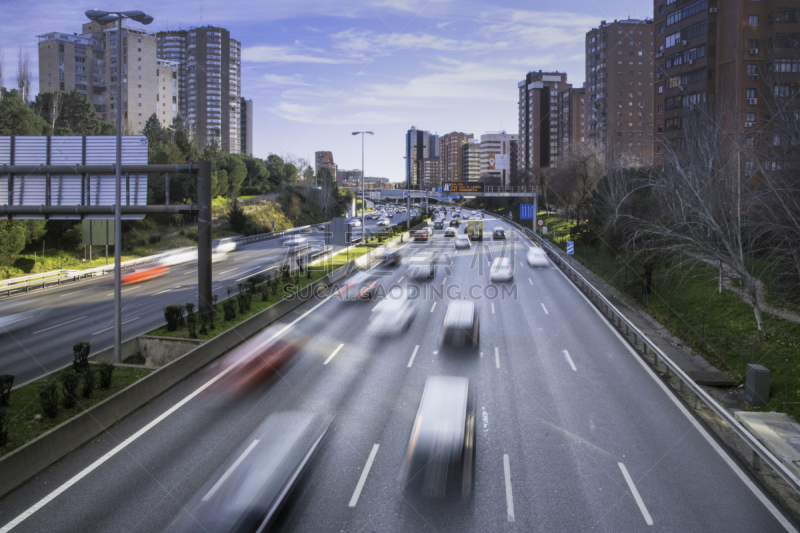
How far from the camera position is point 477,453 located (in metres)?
12.0

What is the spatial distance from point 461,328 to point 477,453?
10032mm

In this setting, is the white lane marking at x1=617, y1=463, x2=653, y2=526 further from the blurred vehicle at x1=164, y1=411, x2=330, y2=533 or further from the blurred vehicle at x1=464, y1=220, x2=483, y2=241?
the blurred vehicle at x1=464, y1=220, x2=483, y2=241

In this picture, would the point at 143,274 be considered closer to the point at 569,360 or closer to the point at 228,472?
the point at 569,360

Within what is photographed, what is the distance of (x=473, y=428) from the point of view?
13344 mm

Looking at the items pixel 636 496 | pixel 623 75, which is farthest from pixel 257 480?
pixel 623 75

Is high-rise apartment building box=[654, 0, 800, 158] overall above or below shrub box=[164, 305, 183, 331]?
above

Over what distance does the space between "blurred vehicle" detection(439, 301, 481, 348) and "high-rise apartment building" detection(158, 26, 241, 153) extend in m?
151

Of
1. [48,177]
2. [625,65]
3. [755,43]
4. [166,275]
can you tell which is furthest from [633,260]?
[625,65]

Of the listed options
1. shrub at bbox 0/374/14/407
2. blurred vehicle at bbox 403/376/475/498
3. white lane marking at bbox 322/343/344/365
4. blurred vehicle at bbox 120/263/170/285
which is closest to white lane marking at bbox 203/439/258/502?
blurred vehicle at bbox 403/376/475/498

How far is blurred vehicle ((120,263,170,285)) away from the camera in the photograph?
38.4 metres

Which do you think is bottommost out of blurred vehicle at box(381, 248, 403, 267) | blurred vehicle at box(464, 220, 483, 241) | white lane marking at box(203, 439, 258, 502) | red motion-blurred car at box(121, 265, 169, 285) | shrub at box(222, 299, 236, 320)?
white lane marking at box(203, 439, 258, 502)

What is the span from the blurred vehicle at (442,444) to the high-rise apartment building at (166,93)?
138298 millimetres

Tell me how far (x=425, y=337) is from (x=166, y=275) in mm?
26548

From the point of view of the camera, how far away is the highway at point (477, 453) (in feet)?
31.4
